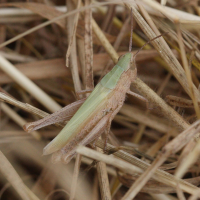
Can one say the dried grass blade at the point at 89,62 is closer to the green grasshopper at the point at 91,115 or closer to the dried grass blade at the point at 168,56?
the green grasshopper at the point at 91,115

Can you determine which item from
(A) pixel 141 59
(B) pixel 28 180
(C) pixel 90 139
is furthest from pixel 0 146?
(A) pixel 141 59

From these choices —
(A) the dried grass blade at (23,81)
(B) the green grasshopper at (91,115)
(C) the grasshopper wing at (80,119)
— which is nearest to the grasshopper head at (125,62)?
(B) the green grasshopper at (91,115)

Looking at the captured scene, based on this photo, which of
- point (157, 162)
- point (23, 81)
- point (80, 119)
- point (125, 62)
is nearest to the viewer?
point (157, 162)

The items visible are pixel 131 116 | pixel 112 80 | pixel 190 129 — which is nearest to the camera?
pixel 190 129

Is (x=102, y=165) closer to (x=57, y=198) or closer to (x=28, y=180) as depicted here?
(x=57, y=198)

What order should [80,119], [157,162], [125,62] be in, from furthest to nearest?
1. [125,62]
2. [80,119]
3. [157,162]

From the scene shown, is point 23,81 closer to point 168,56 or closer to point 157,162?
point 168,56

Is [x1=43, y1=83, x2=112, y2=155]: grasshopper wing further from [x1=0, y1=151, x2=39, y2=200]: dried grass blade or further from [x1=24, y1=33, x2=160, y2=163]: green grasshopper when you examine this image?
[x1=0, y1=151, x2=39, y2=200]: dried grass blade

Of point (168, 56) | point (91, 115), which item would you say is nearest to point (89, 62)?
point (91, 115)

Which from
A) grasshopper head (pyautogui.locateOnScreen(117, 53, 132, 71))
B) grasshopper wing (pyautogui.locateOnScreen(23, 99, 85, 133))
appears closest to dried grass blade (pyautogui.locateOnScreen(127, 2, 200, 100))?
grasshopper head (pyautogui.locateOnScreen(117, 53, 132, 71))
